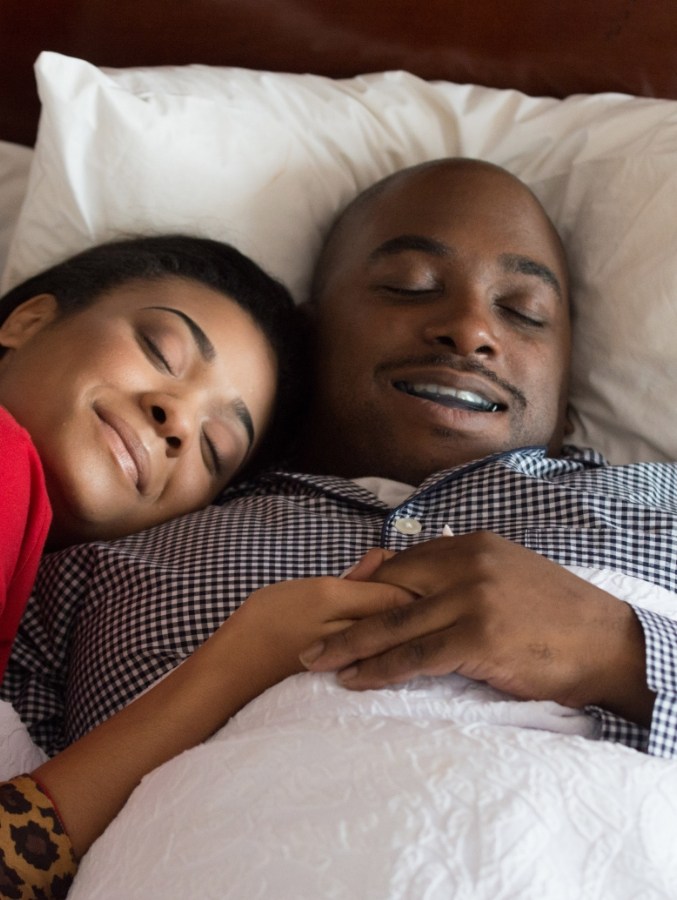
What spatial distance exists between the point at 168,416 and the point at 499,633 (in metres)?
0.52

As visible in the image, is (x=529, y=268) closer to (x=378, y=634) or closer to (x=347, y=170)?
(x=347, y=170)

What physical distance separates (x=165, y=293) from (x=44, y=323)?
163mm

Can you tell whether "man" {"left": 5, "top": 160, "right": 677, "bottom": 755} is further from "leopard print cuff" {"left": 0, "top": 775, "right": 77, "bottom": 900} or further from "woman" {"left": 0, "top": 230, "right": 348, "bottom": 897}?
"leopard print cuff" {"left": 0, "top": 775, "right": 77, "bottom": 900}

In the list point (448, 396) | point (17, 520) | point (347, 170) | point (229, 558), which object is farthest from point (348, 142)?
point (17, 520)

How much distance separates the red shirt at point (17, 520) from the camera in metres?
1.08

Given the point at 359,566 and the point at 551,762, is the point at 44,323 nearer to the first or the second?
the point at 359,566

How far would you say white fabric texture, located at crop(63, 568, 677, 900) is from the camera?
0.78 metres

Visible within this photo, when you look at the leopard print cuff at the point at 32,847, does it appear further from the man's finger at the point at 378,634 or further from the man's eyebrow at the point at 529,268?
the man's eyebrow at the point at 529,268

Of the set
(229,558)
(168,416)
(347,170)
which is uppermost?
(347,170)

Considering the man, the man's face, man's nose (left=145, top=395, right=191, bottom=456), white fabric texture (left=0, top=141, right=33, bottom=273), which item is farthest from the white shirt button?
white fabric texture (left=0, top=141, right=33, bottom=273)

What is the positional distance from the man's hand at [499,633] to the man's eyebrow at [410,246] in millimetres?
584

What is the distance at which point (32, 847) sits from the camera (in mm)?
929

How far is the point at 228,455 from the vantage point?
1.39 meters

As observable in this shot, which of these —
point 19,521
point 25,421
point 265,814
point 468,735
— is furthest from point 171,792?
point 25,421
